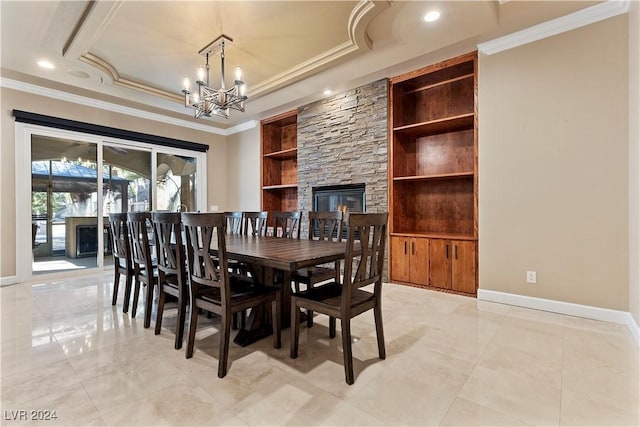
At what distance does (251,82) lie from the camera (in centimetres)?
430

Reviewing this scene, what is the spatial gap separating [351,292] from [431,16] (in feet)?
8.19

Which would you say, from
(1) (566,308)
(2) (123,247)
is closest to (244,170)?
(2) (123,247)

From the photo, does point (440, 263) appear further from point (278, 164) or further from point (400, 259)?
point (278, 164)

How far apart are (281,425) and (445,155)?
368 centimetres

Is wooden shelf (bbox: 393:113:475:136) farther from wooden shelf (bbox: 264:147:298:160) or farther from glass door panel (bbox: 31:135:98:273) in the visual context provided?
glass door panel (bbox: 31:135:98:273)

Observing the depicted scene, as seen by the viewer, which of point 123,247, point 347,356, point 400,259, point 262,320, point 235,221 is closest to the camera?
point 347,356

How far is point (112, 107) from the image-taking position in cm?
496

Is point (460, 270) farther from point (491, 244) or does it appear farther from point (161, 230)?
point (161, 230)

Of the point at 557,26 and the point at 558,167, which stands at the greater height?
the point at 557,26

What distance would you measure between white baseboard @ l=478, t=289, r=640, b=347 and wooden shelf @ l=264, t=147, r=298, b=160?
365 centimetres

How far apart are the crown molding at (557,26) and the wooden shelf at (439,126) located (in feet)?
2.30

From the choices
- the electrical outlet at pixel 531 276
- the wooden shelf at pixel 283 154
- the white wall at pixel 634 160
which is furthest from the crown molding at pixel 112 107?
the white wall at pixel 634 160

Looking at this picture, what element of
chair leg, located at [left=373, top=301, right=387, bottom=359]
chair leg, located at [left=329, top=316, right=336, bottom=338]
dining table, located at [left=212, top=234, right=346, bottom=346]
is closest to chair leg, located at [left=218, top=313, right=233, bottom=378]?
dining table, located at [left=212, top=234, right=346, bottom=346]

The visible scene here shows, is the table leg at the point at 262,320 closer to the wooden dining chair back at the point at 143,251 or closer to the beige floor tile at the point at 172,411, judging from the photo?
the beige floor tile at the point at 172,411
